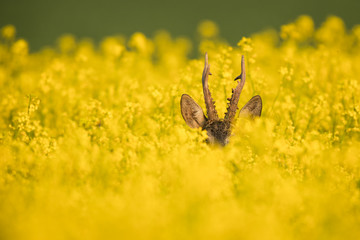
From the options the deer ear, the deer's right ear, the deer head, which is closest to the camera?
the deer head

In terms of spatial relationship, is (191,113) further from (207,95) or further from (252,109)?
(252,109)

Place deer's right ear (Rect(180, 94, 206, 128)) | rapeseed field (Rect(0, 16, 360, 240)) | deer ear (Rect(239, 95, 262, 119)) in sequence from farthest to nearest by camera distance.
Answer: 1. deer ear (Rect(239, 95, 262, 119))
2. deer's right ear (Rect(180, 94, 206, 128))
3. rapeseed field (Rect(0, 16, 360, 240))

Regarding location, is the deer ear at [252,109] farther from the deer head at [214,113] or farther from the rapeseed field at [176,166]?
the rapeseed field at [176,166]

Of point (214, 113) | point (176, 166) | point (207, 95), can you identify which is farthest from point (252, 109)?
point (176, 166)

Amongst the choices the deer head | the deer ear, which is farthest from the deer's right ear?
the deer ear

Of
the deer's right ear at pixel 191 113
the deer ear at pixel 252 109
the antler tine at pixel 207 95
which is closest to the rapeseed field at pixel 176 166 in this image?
the deer's right ear at pixel 191 113

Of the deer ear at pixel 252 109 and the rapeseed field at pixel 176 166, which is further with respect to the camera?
the deer ear at pixel 252 109

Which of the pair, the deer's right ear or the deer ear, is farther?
the deer ear

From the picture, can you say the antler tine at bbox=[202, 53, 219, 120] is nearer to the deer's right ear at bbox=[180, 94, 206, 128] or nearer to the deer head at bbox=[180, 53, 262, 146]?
the deer head at bbox=[180, 53, 262, 146]
